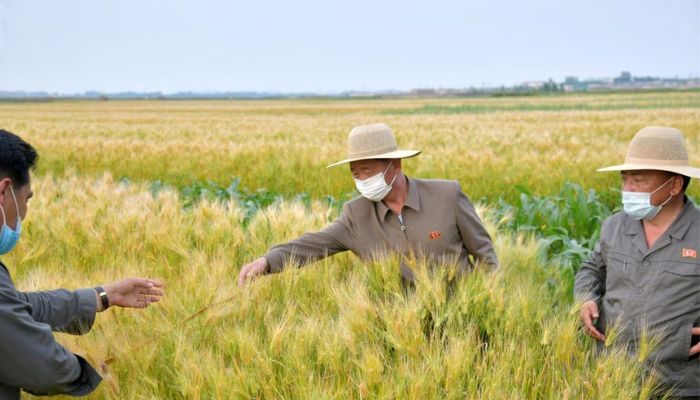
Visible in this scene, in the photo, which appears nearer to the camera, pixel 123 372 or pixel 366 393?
pixel 366 393

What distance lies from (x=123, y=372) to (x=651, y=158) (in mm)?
2302

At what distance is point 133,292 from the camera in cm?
243

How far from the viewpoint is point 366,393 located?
1.76 meters

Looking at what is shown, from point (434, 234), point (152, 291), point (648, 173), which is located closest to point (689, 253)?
point (648, 173)

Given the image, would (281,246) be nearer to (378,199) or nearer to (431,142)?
(378,199)

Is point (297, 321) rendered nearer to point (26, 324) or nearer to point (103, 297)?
point (103, 297)

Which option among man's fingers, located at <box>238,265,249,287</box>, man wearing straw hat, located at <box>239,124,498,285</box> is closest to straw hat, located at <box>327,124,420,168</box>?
man wearing straw hat, located at <box>239,124,498,285</box>

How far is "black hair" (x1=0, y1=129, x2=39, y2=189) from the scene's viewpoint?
1955 millimetres

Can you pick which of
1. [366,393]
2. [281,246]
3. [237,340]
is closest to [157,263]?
[281,246]

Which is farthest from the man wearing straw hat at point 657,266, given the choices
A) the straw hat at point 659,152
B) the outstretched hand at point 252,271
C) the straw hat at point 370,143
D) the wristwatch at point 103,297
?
the wristwatch at point 103,297

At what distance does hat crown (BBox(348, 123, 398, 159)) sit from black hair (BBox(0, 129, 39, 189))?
156 centimetres

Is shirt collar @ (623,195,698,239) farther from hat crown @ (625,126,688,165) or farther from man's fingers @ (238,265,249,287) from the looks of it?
man's fingers @ (238,265,249,287)

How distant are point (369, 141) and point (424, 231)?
538mm

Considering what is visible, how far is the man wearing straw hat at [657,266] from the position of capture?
9.10 ft
